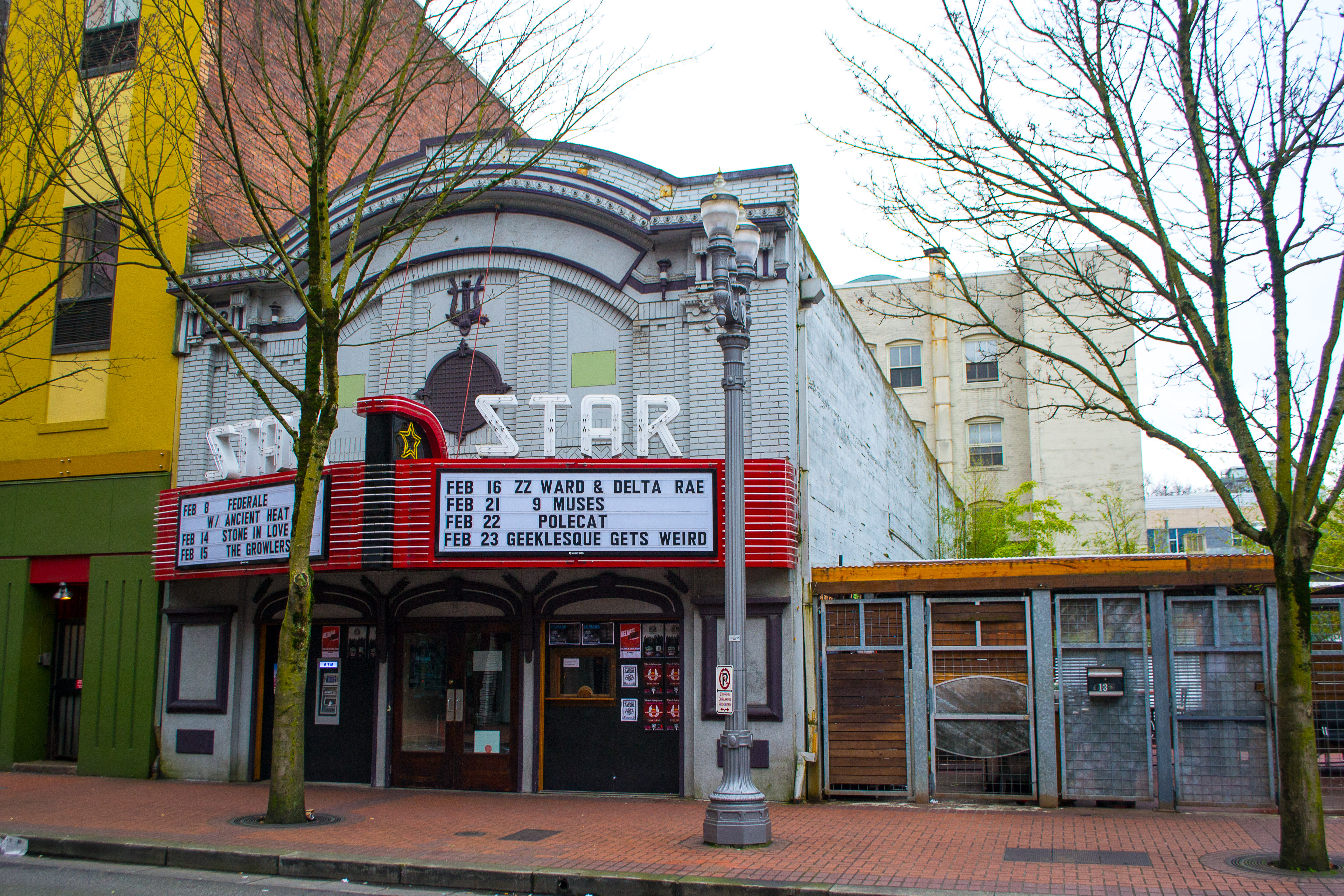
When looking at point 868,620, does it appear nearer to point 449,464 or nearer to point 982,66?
point 449,464

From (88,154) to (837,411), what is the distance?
43.4ft

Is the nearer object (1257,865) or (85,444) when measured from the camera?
(1257,865)

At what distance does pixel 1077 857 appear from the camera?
31.1 ft

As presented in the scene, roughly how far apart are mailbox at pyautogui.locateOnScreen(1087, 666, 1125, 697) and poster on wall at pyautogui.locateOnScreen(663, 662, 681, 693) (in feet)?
16.2

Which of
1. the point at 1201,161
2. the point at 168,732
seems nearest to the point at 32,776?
the point at 168,732

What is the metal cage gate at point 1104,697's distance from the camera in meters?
12.1

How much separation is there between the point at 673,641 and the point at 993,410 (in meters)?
35.3

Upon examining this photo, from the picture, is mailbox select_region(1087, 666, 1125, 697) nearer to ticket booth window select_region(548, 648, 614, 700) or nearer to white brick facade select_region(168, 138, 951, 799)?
white brick facade select_region(168, 138, 951, 799)

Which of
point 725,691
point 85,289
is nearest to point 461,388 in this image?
point 725,691

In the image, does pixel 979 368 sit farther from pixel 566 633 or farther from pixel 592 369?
pixel 566 633

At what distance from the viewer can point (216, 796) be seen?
1390 centimetres

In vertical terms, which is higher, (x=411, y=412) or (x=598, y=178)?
(x=598, y=178)

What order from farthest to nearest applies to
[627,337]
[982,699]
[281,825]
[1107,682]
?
[627,337]
[982,699]
[1107,682]
[281,825]

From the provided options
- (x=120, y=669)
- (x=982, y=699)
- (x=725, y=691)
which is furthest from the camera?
(x=120, y=669)
